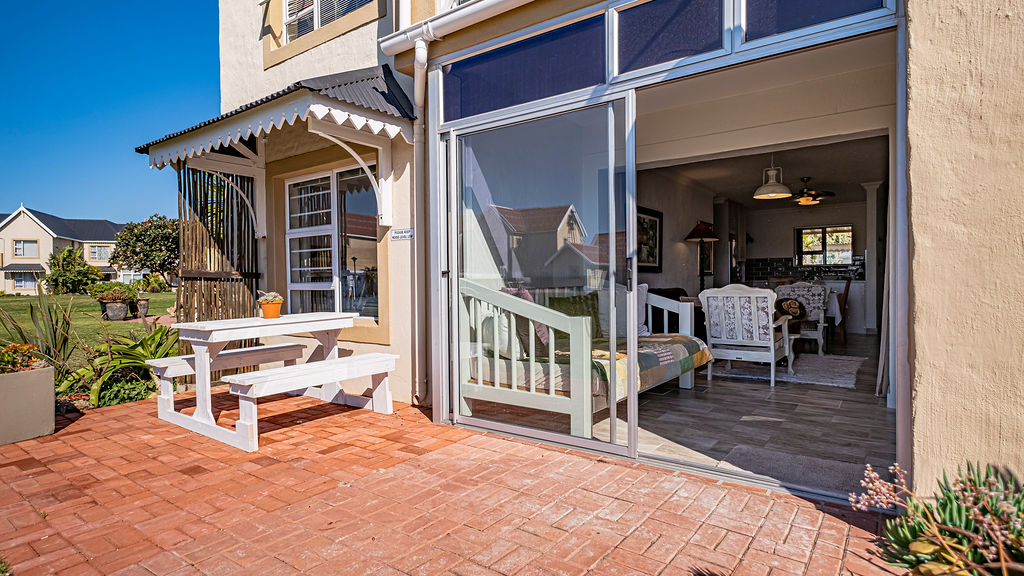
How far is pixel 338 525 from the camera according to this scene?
237cm

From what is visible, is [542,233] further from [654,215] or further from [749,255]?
[749,255]

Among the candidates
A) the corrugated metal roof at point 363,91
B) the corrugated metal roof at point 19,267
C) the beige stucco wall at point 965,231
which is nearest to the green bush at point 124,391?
the corrugated metal roof at point 363,91

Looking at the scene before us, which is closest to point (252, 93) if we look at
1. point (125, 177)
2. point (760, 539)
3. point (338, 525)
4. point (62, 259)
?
point (338, 525)

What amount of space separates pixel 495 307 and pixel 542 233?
2.04ft

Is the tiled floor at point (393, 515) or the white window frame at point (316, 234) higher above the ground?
the white window frame at point (316, 234)

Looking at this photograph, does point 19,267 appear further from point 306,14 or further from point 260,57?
point 306,14

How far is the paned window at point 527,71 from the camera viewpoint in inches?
129

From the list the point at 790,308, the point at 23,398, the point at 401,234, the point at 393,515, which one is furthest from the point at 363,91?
the point at 790,308

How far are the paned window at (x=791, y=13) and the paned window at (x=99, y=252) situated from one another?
182ft

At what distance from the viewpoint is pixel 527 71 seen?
3.53 metres

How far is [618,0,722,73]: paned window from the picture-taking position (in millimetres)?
2861

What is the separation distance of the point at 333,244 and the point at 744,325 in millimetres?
4143

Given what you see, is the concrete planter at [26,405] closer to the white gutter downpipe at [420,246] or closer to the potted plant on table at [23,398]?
the potted plant on table at [23,398]

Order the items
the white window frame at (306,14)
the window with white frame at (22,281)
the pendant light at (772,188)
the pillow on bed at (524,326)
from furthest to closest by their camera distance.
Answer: the window with white frame at (22,281) → the pendant light at (772,188) → the white window frame at (306,14) → the pillow on bed at (524,326)
